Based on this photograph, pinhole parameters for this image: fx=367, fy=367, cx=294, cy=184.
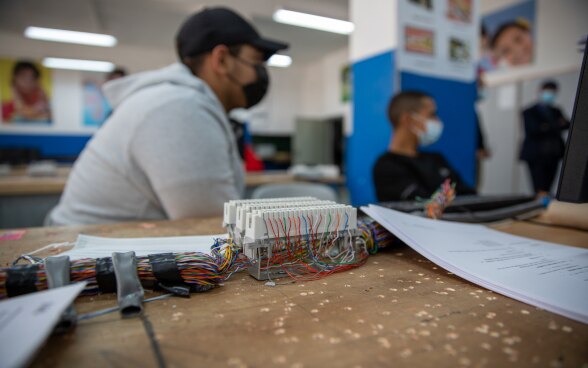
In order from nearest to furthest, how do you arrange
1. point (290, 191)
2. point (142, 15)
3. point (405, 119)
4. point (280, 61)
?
point (290, 191) < point (405, 119) < point (142, 15) < point (280, 61)

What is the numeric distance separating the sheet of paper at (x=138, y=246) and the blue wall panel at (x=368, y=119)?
2.12 meters

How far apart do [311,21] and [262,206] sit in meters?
5.74

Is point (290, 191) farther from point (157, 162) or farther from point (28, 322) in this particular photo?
point (28, 322)

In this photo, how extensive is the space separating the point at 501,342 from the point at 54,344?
42cm

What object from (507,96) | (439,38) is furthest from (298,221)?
(507,96)

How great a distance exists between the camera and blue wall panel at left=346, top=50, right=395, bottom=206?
8.32 ft

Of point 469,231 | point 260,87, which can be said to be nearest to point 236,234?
point 469,231

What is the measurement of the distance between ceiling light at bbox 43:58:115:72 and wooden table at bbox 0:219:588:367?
8.89 metres

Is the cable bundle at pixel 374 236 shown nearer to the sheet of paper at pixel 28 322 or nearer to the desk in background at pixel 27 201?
the sheet of paper at pixel 28 322

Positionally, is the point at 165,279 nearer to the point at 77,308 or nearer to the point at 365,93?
the point at 77,308

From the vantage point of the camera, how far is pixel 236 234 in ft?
1.88

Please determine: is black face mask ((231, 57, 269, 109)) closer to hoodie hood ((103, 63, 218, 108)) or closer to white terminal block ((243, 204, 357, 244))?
hoodie hood ((103, 63, 218, 108))

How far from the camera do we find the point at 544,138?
4.25 metres

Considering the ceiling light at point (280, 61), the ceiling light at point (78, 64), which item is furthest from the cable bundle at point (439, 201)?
the ceiling light at point (78, 64)
